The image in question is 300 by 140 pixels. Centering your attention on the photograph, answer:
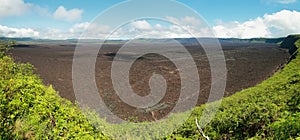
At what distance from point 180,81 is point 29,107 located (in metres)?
29.1

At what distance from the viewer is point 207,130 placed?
464 inches

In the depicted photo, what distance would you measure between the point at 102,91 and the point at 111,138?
19936 millimetres

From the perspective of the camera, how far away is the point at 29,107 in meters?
6.14

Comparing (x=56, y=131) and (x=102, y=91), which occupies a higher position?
(x=56, y=131)

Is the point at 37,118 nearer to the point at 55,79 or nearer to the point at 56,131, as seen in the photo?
the point at 56,131

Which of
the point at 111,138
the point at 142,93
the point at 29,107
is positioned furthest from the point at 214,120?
the point at 142,93

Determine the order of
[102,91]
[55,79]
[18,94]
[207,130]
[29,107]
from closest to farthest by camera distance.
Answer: [29,107] < [18,94] < [207,130] < [102,91] < [55,79]

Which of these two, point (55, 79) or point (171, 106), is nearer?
point (171, 106)

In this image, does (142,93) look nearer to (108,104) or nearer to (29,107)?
(108,104)

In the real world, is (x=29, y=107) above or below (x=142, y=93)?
above

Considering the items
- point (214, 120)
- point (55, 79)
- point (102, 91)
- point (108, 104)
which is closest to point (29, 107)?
point (214, 120)

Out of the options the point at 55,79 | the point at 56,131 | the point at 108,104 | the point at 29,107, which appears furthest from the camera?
the point at 55,79

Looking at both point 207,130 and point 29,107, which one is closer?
point 29,107

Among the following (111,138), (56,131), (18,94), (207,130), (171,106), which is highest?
(18,94)
